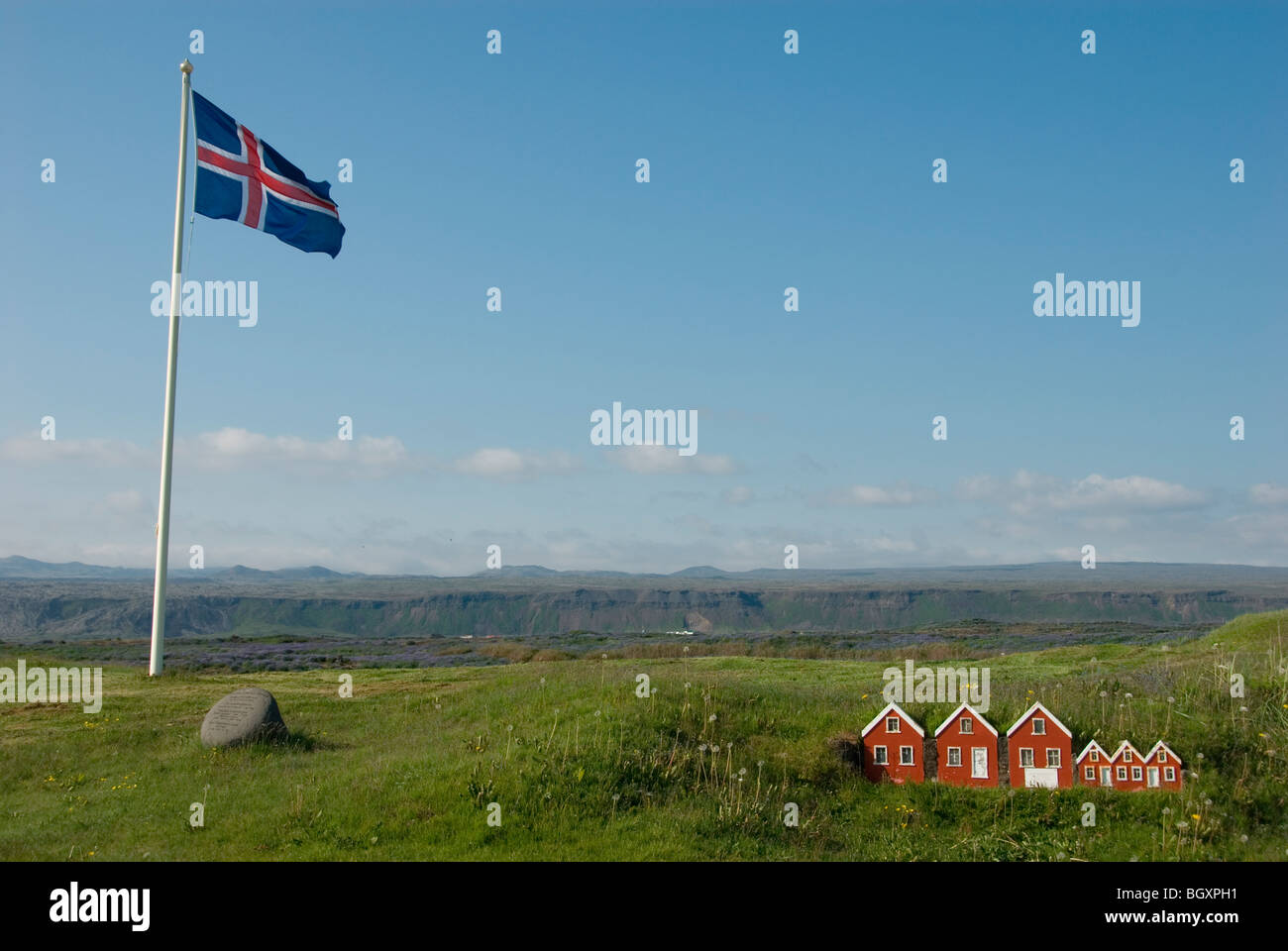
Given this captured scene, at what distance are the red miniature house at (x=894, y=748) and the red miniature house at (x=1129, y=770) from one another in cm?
250

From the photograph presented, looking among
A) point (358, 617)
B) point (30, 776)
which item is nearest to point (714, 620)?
point (358, 617)

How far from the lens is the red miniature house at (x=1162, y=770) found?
13.5m

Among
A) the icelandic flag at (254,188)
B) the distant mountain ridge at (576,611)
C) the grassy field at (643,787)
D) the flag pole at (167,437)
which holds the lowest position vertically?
the distant mountain ridge at (576,611)

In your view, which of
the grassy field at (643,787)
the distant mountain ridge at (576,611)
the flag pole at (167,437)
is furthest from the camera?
the distant mountain ridge at (576,611)

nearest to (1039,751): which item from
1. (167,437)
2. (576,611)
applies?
(167,437)

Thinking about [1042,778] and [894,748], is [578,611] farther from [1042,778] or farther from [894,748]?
[1042,778]

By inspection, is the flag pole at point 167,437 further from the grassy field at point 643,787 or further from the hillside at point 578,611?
the hillside at point 578,611

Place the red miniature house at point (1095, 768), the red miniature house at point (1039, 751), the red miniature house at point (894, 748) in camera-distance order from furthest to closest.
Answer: the red miniature house at point (894, 748), the red miniature house at point (1095, 768), the red miniature house at point (1039, 751)

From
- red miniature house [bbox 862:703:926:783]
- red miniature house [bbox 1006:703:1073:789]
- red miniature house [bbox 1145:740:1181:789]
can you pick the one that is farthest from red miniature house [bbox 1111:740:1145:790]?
red miniature house [bbox 862:703:926:783]

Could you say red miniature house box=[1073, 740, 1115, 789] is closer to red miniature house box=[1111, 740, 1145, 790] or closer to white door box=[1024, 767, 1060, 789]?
red miniature house box=[1111, 740, 1145, 790]

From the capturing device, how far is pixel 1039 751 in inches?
523

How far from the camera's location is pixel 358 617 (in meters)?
136

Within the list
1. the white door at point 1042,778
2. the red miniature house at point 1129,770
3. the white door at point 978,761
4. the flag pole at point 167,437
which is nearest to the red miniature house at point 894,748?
the white door at point 978,761
